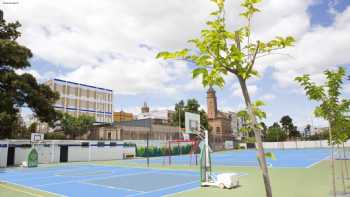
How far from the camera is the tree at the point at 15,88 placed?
2647 cm

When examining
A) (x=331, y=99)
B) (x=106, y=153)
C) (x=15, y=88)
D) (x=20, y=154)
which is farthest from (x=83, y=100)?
(x=331, y=99)

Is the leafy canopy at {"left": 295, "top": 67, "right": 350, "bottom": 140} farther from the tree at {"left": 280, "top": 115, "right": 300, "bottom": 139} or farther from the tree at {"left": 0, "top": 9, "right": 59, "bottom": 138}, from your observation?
the tree at {"left": 280, "top": 115, "right": 300, "bottom": 139}

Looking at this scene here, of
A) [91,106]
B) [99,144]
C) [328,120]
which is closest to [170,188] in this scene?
[328,120]

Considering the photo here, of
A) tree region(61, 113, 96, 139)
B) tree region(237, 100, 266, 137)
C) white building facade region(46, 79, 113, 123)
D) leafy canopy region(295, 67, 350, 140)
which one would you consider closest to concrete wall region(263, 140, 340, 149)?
tree region(61, 113, 96, 139)

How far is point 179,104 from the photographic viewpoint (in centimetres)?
7475

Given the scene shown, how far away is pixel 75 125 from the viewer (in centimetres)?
5697

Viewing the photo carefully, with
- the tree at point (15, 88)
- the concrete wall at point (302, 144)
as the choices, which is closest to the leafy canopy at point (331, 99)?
the tree at point (15, 88)

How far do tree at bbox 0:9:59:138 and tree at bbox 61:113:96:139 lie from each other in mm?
27107

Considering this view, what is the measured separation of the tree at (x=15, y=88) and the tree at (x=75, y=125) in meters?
27.1

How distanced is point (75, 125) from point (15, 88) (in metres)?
30.5

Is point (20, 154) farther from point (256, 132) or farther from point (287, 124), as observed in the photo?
point (287, 124)

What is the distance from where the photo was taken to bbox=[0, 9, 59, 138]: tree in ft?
86.8

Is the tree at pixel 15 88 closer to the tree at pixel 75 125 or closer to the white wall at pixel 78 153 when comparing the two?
the white wall at pixel 78 153

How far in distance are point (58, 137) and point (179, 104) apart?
34.5m
